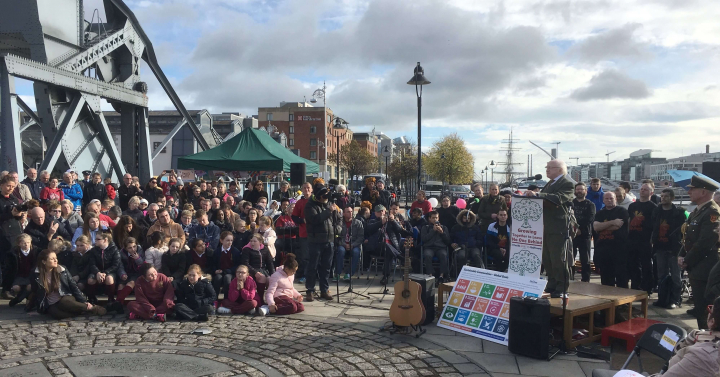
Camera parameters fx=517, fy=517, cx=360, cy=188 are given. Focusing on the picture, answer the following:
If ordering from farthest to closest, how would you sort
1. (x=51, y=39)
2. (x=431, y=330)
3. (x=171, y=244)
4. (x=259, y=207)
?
1. (x=51, y=39)
2. (x=259, y=207)
3. (x=171, y=244)
4. (x=431, y=330)

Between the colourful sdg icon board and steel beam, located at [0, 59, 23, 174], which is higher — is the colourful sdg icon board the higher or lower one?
the lower one

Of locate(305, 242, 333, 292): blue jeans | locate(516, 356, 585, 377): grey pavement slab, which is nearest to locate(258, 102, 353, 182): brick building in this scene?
locate(305, 242, 333, 292): blue jeans

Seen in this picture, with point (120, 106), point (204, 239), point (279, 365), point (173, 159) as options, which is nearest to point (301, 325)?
point (279, 365)

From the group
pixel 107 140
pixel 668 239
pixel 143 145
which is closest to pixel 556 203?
pixel 668 239

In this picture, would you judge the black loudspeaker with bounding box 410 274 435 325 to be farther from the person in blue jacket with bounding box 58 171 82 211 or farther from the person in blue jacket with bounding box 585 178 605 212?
the person in blue jacket with bounding box 58 171 82 211

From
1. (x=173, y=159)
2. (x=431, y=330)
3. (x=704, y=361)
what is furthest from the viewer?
(x=173, y=159)

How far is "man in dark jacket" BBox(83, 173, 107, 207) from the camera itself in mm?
11719

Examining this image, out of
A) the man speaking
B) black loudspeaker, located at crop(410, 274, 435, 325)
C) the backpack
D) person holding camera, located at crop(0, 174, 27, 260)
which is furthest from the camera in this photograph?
person holding camera, located at crop(0, 174, 27, 260)

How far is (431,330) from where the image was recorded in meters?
6.47

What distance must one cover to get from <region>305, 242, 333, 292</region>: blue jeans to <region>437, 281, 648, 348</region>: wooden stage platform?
11.9 feet

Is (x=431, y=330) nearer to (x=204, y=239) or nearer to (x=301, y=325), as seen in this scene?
(x=301, y=325)

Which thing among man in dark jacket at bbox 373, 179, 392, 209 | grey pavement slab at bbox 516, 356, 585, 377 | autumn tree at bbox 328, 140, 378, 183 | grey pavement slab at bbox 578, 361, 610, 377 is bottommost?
grey pavement slab at bbox 578, 361, 610, 377

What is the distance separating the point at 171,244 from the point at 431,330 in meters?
4.26

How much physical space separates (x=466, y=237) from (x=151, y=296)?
557cm
